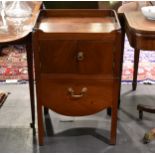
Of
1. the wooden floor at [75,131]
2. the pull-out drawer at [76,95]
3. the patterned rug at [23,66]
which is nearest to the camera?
the pull-out drawer at [76,95]

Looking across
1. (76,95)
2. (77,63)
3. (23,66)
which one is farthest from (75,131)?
(23,66)

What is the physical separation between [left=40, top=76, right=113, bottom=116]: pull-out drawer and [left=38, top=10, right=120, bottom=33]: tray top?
0.85ft

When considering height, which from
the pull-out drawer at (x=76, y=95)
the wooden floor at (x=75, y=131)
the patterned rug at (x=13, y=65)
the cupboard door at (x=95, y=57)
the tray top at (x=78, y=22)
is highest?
the tray top at (x=78, y=22)

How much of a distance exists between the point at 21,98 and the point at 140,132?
911 mm

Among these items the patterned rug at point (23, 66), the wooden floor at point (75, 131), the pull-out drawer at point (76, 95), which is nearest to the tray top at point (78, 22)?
the pull-out drawer at point (76, 95)

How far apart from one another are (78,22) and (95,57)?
263 mm

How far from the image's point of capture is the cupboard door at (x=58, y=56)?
1.61 meters

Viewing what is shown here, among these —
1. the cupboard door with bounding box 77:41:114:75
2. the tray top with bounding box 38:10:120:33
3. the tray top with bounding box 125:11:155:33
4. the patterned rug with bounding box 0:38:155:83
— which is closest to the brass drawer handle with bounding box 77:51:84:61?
the cupboard door with bounding box 77:41:114:75

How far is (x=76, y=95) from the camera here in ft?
5.67

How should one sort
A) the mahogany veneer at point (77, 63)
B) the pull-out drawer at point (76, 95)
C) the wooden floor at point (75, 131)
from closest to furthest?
the mahogany veneer at point (77, 63) < the pull-out drawer at point (76, 95) < the wooden floor at point (75, 131)

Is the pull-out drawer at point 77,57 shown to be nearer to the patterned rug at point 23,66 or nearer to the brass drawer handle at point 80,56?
the brass drawer handle at point 80,56

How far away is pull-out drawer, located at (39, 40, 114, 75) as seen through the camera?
161 centimetres

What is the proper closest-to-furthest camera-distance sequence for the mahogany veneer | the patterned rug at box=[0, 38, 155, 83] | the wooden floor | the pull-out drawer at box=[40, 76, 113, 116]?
the mahogany veneer
the pull-out drawer at box=[40, 76, 113, 116]
the wooden floor
the patterned rug at box=[0, 38, 155, 83]

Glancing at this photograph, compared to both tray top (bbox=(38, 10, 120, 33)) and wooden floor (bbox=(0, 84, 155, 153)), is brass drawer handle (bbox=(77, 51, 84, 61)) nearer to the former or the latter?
tray top (bbox=(38, 10, 120, 33))
